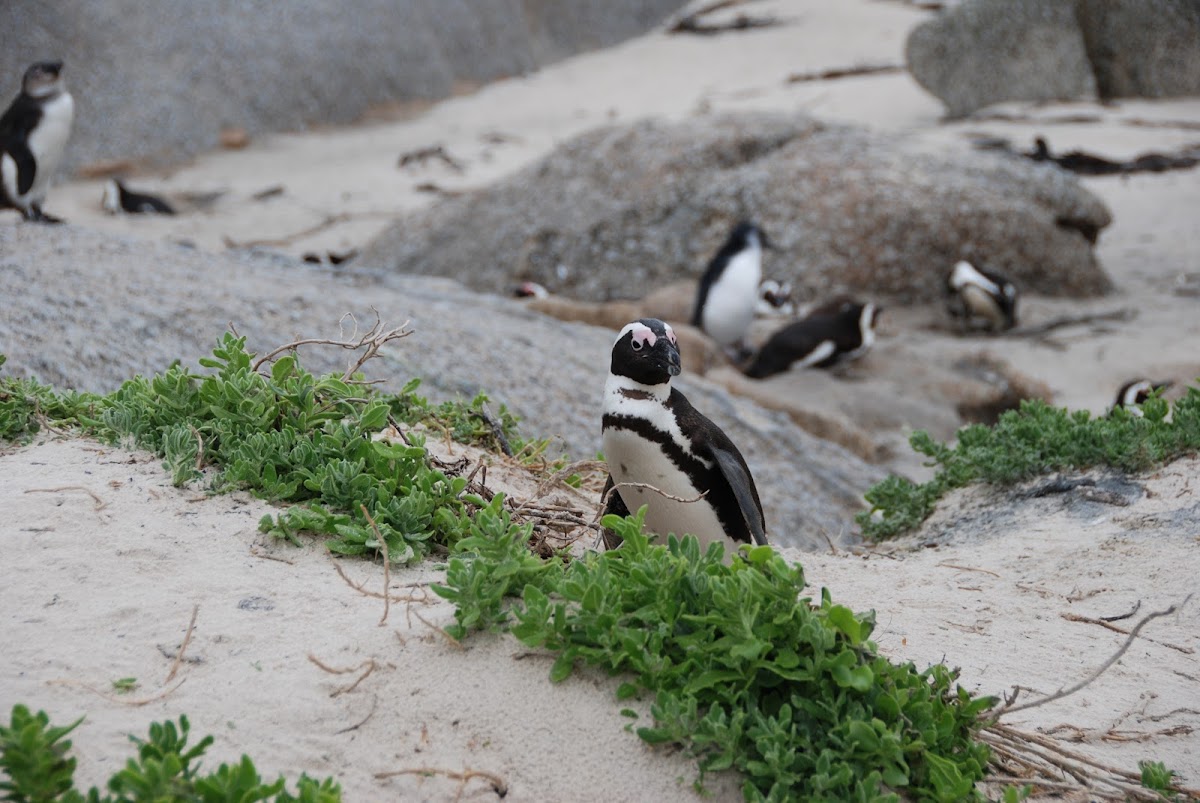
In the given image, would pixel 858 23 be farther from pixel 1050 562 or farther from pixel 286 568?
pixel 286 568

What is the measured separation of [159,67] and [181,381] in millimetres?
13891

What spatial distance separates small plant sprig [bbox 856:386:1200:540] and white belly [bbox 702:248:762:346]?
15.4ft

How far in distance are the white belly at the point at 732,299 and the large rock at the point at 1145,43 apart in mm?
9854

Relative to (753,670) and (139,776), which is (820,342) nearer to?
(753,670)

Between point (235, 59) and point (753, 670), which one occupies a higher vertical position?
point (753, 670)

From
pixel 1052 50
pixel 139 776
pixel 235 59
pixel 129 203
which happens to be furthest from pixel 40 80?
pixel 1052 50

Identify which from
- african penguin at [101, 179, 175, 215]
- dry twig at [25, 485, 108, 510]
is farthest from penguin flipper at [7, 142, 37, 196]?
dry twig at [25, 485, 108, 510]

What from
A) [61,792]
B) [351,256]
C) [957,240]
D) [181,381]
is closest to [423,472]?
[181,381]

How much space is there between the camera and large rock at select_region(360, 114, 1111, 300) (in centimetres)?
1012

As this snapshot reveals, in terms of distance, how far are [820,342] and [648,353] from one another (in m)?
5.25

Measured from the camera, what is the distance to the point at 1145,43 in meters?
15.9

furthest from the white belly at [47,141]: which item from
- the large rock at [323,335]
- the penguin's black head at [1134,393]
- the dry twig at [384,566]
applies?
the penguin's black head at [1134,393]

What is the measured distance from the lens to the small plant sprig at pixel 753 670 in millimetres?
2033

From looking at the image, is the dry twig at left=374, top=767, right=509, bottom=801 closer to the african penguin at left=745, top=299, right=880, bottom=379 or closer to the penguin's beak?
the penguin's beak
